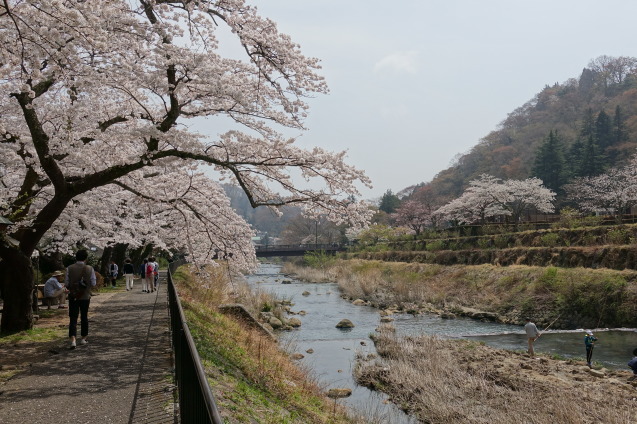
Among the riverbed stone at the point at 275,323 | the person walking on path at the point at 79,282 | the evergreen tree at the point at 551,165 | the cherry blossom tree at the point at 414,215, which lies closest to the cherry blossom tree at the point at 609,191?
the evergreen tree at the point at 551,165

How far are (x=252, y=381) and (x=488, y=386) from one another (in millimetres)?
6384

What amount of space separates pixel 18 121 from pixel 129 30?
5816 mm

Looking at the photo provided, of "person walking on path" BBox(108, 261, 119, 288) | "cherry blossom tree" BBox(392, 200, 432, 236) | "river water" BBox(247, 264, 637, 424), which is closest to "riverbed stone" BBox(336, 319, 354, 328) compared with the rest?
"river water" BBox(247, 264, 637, 424)

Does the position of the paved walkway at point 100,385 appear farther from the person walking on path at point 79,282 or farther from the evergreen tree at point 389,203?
the evergreen tree at point 389,203

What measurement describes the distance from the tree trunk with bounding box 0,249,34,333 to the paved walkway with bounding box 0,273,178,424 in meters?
1.45

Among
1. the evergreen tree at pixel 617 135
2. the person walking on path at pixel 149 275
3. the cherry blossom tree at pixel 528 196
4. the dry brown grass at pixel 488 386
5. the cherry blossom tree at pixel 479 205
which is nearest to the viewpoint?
the dry brown grass at pixel 488 386

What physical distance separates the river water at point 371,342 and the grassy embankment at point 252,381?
1.44m

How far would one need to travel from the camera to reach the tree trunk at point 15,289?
378 inches

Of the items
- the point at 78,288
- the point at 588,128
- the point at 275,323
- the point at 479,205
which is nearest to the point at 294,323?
the point at 275,323

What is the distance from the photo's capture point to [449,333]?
20.8m

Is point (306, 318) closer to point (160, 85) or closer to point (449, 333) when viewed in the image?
point (449, 333)

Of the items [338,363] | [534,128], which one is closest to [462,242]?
[338,363]

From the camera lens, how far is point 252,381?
8.31 meters

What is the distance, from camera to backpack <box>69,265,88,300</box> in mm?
7898
